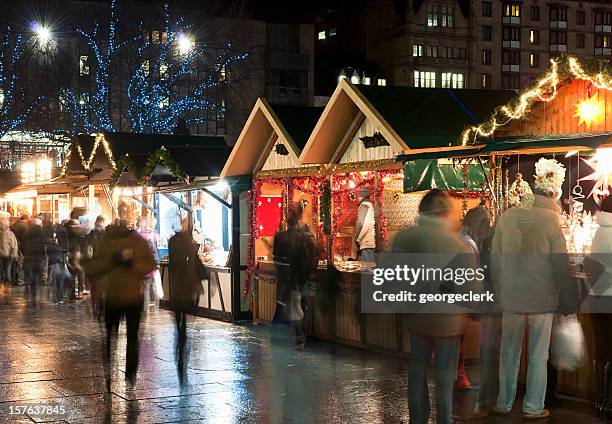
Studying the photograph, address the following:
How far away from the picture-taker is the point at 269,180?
15.8 m

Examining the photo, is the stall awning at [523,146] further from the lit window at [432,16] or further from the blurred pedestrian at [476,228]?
the lit window at [432,16]

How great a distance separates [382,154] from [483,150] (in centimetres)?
318

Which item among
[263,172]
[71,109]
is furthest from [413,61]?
[263,172]

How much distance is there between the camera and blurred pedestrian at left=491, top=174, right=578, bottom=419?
799 cm

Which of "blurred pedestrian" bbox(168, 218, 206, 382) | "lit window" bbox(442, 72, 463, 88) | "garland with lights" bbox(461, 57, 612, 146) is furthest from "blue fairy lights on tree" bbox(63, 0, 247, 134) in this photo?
"lit window" bbox(442, 72, 463, 88)

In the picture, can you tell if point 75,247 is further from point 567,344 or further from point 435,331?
point 435,331

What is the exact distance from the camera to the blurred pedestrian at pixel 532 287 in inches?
314

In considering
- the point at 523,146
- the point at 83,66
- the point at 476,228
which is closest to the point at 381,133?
the point at 476,228

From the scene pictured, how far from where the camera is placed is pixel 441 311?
6.79m

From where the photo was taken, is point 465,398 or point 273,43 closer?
point 465,398

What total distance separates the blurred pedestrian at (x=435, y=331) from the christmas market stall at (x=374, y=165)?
467 cm

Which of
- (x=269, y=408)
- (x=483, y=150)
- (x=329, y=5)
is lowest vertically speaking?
(x=269, y=408)

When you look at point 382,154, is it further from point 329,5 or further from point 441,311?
point 329,5

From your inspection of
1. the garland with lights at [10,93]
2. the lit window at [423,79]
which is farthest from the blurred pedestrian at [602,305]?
the lit window at [423,79]
